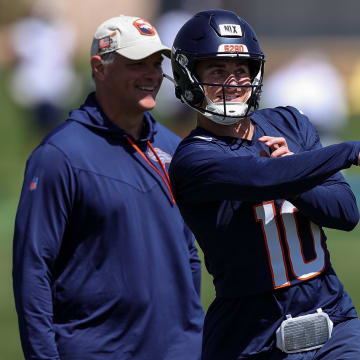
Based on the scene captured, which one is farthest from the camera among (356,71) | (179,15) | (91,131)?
(356,71)

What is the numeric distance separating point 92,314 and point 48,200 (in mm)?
529

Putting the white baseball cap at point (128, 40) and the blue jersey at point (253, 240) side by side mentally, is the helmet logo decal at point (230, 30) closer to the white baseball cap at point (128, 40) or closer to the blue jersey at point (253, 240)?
the blue jersey at point (253, 240)

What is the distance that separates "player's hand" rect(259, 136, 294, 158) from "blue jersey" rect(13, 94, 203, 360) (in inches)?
28.4

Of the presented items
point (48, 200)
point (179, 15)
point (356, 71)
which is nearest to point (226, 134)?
point (48, 200)

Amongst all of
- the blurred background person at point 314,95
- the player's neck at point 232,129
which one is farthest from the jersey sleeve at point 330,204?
the blurred background person at point 314,95

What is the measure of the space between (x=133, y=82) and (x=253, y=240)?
3.58ft

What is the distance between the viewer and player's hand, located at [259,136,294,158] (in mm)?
3785

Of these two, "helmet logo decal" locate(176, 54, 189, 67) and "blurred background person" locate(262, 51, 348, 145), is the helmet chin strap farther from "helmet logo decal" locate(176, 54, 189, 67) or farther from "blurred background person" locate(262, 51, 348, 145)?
"blurred background person" locate(262, 51, 348, 145)

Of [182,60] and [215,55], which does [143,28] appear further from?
[215,55]

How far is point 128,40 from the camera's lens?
448cm

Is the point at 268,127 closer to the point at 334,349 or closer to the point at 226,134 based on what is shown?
the point at 226,134

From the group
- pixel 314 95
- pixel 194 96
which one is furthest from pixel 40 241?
pixel 314 95

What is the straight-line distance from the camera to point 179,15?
15.9 meters

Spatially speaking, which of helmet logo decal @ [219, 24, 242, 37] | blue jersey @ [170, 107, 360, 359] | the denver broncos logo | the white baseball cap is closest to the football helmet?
helmet logo decal @ [219, 24, 242, 37]
